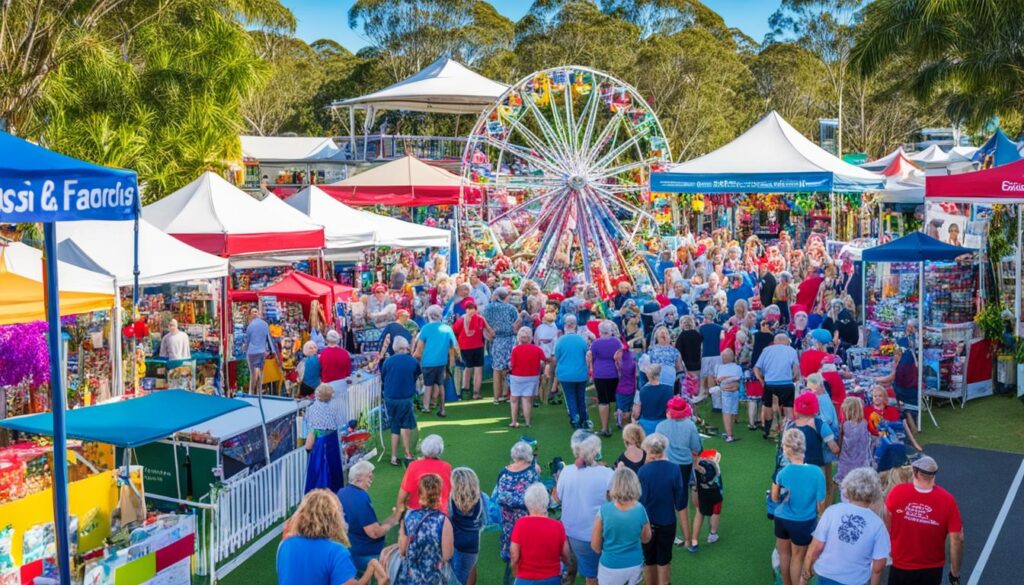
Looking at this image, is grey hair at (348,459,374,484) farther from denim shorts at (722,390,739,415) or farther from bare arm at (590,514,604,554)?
denim shorts at (722,390,739,415)

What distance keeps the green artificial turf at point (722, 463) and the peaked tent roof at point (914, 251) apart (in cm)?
199

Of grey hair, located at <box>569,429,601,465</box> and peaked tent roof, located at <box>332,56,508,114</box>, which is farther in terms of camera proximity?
peaked tent roof, located at <box>332,56,508,114</box>

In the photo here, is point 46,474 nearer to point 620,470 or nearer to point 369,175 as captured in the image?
Answer: point 620,470

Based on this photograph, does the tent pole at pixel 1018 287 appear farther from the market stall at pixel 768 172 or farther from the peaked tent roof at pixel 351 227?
the peaked tent roof at pixel 351 227

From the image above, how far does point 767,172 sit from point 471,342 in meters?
7.90

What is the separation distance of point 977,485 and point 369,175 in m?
16.2

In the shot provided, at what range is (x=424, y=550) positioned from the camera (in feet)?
18.5

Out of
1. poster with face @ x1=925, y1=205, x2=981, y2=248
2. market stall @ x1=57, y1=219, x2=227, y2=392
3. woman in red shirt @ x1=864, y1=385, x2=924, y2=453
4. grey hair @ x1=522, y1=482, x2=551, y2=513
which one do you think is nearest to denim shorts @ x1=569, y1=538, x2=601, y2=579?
grey hair @ x1=522, y1=482, x2=551, y2=513

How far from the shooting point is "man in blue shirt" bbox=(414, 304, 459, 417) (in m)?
11.4

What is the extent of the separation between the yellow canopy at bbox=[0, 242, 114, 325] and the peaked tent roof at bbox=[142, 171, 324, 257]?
3.24 m

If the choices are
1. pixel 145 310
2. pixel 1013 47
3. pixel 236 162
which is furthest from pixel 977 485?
pixel 236 162

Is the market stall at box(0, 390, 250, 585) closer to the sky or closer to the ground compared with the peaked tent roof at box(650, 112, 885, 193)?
closer to the ground

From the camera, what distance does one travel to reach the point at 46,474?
7035 mm

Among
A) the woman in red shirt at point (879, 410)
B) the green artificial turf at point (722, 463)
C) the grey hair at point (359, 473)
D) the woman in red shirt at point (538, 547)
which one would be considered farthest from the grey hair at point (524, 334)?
the woman in red shirt at point (538, 547)
